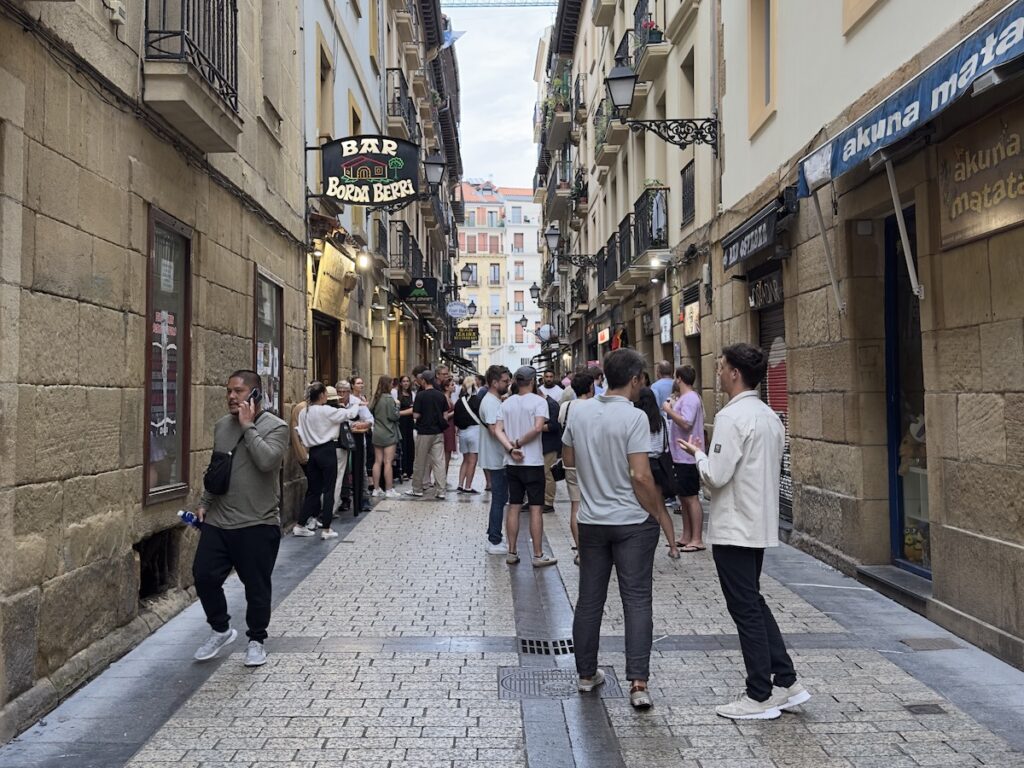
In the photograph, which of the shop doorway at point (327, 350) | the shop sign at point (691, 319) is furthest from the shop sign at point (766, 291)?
the shop doorway at point (327, 350)

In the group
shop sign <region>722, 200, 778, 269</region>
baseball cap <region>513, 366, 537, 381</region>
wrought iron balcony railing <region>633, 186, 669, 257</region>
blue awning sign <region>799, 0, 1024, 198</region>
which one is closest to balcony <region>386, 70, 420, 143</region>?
wrought iron balcony railing <region>633, 186, 669, 257</region>

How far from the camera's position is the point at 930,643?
5.71m

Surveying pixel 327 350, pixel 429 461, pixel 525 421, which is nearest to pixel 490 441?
pixel 525 421

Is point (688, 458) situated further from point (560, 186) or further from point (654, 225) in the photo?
point (560, 186)

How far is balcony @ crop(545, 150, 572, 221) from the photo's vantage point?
3378 cm

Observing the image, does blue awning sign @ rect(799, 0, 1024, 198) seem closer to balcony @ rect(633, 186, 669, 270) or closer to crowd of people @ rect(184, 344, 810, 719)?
crowd of people @ rect(184, 344, 810, 719)

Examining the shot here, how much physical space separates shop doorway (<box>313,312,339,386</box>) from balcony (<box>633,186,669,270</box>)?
566 centimetres

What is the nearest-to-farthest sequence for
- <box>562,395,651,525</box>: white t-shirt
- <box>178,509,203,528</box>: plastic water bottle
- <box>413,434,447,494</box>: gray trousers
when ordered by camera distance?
<box>562,395,651,525</box>: white t-shirt, <box>178,509,203,528</box>: plastic water bottle, <box>413,434,447,494</box>: gray trousers

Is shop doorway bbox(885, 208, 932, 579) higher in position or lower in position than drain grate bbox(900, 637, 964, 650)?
higher

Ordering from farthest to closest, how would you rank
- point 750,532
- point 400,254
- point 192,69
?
1. point 400,254
2. point 192,69
3. point 750,532

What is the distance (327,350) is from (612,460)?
997 cm

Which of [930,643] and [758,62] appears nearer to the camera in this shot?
[930,643]

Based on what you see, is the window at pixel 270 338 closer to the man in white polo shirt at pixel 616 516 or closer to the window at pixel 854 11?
the man in white polo shirt at pixel 616 516

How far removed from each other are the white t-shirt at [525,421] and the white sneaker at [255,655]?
3.44m
